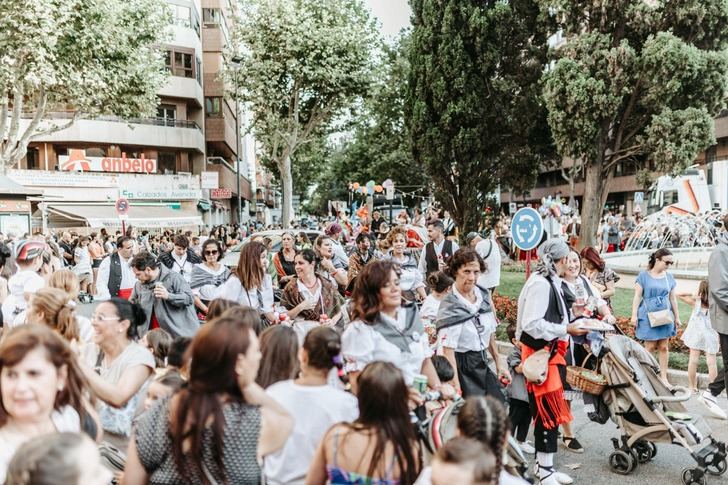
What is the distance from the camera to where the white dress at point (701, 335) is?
7.16 m

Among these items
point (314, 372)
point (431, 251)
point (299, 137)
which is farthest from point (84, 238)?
point (299, 137)

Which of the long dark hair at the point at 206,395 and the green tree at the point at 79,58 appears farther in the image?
the green tree at the point at 79,58

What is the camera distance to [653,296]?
24.3ft

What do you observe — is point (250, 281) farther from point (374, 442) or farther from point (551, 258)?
point (374, 442)

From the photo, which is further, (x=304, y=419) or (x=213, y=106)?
(x=213, y=106)

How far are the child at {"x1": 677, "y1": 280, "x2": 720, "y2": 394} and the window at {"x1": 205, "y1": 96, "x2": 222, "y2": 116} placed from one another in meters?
42.2

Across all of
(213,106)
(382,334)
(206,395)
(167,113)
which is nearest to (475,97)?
(382,334)

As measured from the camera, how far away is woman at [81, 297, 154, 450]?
11.2 ft

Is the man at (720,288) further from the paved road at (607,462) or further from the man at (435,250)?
the man at (435,250)

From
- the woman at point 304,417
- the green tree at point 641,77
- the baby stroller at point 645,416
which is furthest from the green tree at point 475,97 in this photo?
the woman at point 304,417

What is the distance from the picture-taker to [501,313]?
37.4ft

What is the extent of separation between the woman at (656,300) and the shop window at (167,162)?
36.4 metres

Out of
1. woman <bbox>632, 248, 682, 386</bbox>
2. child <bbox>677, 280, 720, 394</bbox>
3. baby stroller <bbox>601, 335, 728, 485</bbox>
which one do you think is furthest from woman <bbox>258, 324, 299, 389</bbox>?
child <bbox>677, 280, 720, 394</bbox>

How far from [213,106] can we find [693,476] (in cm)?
4472
